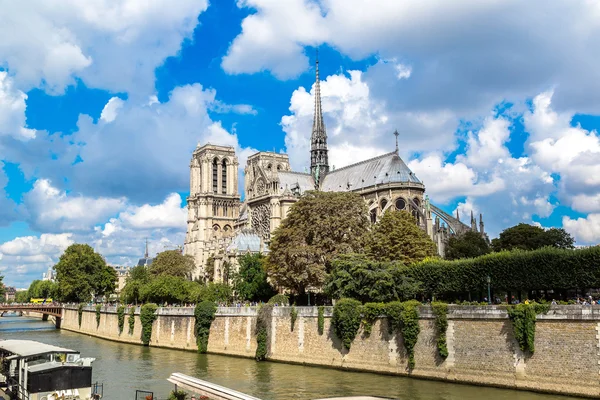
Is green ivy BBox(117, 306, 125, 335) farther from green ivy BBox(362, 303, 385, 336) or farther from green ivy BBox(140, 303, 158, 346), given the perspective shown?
green ivy BBox(362, 303, 385, 336)

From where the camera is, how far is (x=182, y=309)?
54938 millimetres

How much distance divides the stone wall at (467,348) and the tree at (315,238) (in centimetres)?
697

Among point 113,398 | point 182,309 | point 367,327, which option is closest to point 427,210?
point 182,309

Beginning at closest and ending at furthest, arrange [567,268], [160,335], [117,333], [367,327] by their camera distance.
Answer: [567,268] < [367,327] < [160,335] < [117,333]

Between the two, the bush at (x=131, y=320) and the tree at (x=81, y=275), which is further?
the tree at (x=81, y=275)

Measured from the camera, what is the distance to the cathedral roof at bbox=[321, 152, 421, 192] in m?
87.0

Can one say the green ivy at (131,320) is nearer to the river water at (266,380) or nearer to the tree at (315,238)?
the river water at (266,380)

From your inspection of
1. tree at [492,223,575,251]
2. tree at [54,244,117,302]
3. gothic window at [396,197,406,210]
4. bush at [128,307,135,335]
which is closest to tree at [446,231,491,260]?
tree at [492,223,575,251]

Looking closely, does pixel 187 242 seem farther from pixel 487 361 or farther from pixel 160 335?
pixel 487 361

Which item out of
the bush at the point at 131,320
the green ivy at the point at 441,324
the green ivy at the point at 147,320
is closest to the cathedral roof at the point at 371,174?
the bush at the point at 131,320

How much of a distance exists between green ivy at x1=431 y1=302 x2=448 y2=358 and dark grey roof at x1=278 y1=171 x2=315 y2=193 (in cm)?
6949

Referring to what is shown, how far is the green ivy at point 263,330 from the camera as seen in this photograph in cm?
4457

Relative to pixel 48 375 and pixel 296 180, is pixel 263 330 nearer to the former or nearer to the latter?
pixel 48 375

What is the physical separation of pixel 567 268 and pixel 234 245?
6046cm
